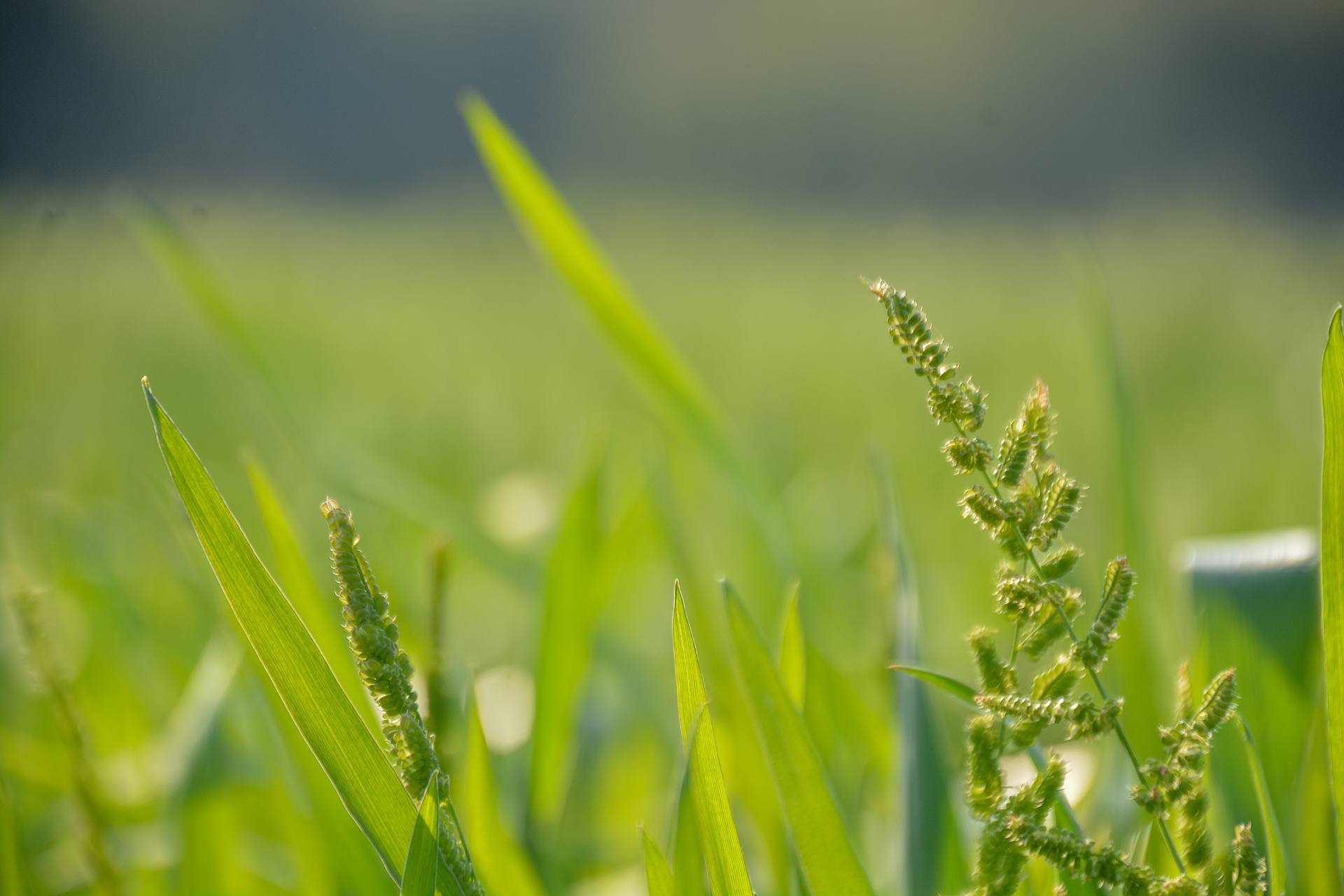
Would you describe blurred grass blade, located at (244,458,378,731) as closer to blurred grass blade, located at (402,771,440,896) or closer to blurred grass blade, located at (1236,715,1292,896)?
blurred grass blade, located at (402,771,440,896)

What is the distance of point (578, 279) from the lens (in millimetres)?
336

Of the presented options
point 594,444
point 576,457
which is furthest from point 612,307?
point 576,457

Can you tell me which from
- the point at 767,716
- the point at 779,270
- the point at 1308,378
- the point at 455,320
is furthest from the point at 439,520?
the point at 779,270

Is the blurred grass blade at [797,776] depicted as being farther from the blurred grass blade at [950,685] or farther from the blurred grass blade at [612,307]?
the blurred grass blade at [612,307]

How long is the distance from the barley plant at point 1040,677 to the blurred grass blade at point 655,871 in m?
0.06

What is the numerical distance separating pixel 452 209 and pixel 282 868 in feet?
9.82

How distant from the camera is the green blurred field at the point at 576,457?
37cm

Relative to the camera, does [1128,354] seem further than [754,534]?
Yes

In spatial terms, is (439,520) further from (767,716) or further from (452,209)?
(452,209)

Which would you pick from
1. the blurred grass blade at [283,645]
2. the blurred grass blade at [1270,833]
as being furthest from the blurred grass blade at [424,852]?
the blurred grass blade at [1270,833]

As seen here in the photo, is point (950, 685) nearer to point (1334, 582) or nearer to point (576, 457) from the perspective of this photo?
point (1334, 582)

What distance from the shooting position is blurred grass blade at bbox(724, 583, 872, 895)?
0.65 ft

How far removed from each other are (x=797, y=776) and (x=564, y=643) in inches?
6.8

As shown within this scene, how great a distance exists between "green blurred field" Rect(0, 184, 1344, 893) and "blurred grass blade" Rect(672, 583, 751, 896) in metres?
0.11
